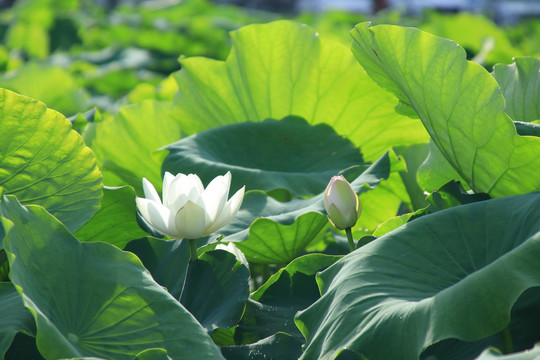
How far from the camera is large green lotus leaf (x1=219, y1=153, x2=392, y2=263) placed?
0.86m

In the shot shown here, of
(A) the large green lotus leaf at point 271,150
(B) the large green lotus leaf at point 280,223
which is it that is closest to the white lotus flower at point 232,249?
(B) the large green lotus leaf at point 280,223

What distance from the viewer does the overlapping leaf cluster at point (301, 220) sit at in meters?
0.59

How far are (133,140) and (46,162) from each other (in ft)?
1.57

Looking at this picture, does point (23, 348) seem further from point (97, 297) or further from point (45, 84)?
point (45, 84)

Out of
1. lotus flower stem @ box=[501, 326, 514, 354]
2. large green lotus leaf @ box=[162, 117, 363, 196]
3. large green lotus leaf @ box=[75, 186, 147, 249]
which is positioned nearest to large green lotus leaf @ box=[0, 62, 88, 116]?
large green lotus leaf @ box=[162, 117, 363, 196]

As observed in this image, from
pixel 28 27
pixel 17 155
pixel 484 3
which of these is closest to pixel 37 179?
pixel 17 155

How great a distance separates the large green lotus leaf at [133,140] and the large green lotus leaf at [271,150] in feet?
0.41

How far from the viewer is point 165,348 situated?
0.62 meters

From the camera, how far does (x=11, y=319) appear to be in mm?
625

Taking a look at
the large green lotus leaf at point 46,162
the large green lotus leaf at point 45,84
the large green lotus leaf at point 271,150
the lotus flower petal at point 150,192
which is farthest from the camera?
the large green lotus leaf at point 45,84

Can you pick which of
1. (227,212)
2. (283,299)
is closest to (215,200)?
(227,212)

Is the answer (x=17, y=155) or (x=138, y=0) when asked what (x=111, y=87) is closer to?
(x=17, y=155)

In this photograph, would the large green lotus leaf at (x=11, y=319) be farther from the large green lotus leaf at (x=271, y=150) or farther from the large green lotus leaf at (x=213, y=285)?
the large green lotus leaf at (x=271, y=150)

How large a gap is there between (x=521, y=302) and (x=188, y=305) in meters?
0.37
